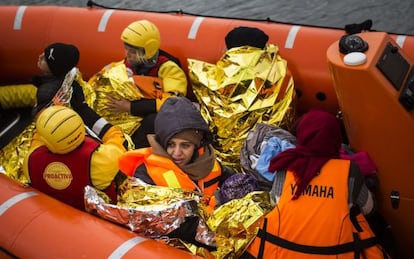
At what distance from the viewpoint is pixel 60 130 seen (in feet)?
6.64

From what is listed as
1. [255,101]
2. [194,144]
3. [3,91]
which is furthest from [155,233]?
[3,91]

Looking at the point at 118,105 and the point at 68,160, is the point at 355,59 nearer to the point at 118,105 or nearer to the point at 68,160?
the point at 68,160

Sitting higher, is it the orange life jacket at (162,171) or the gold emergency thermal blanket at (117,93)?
the gold emergency thermal blanket at (117,93)

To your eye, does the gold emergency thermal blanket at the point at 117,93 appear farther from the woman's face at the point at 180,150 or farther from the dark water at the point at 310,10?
the dark water at the point at 310,10

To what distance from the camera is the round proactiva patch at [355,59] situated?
6.14ft

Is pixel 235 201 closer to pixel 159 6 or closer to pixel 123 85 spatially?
pixel 123 85

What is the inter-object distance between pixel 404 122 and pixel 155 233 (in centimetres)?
92

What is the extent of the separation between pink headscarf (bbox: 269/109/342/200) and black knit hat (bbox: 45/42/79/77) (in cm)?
127

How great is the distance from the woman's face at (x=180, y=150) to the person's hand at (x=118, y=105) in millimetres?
757

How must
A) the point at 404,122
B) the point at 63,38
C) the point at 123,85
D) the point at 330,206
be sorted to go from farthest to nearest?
the point at 63,38, the point at 123,85, the point at 404,122, the point at 330,206

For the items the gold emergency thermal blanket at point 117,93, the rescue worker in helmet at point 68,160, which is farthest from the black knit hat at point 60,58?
the rescue worker in helmet at point 68,160

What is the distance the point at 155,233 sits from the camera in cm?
197

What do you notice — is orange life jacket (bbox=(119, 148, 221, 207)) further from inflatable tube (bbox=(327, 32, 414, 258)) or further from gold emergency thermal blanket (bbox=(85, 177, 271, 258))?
inflatable tube (bbox=(327, 32, 414, 258))

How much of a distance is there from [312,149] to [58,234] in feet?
2.95
